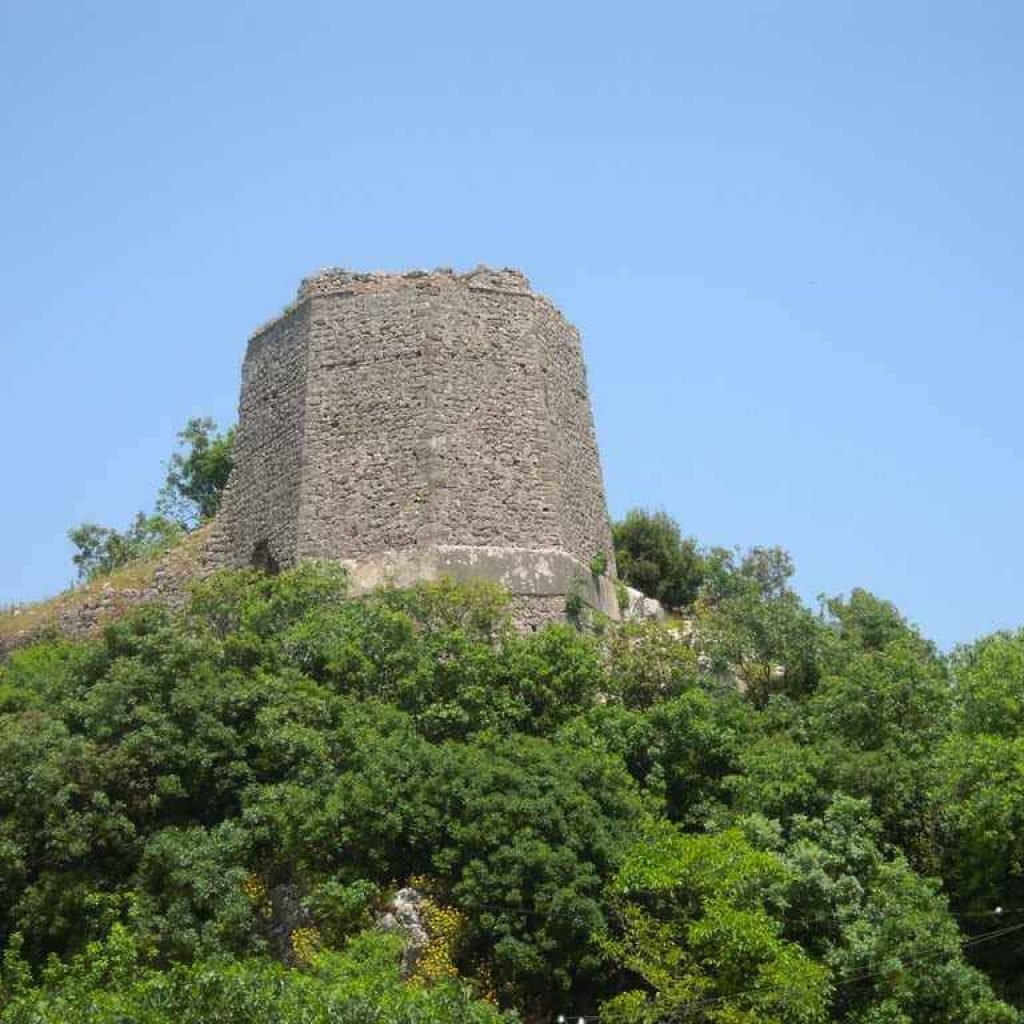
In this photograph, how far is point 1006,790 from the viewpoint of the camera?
18484 millimetres

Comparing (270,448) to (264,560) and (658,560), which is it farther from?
(658,560)

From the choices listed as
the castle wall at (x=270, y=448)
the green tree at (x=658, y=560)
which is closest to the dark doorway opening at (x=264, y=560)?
the castle wall at (x=270, y=448)

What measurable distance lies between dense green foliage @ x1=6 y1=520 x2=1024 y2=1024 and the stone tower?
1778 mm

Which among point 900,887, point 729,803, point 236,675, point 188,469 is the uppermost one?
point 188,469

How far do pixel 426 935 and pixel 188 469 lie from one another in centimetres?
2183

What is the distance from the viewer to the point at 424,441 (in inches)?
986

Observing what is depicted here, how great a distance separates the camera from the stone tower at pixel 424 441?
2464cm

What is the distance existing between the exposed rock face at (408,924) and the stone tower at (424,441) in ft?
21.0

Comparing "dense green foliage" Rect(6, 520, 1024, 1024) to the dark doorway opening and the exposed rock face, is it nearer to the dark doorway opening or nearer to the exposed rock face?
the exposed rock face

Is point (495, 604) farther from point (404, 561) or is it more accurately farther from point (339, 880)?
point (339, 880)

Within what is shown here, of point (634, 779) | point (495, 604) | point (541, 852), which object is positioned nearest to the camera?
point (541, 852)

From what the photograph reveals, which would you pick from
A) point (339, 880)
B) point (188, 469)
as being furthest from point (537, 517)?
point (188, 469)

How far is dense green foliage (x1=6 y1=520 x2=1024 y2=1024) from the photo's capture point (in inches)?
671

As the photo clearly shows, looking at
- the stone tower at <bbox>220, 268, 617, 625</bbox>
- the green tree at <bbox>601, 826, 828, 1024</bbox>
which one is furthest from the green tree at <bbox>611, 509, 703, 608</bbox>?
the green tree at <bbox>601, 826, 828, 1024</bbox>
